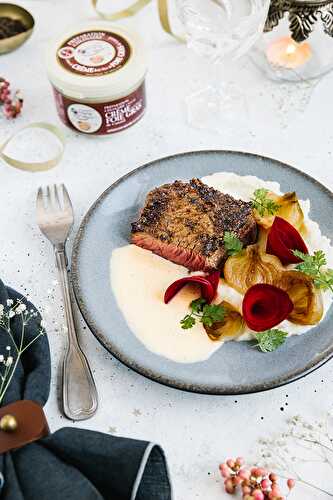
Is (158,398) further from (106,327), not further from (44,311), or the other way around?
(44,311)

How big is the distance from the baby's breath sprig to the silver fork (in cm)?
7

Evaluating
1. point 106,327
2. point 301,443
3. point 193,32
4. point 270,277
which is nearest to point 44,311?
point 106,327

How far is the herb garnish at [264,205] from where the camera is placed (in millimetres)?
1420

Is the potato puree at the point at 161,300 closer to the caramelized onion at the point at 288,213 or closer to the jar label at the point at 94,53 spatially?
the caramelized onion at the point at 288,213

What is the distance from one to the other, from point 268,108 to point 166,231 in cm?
57

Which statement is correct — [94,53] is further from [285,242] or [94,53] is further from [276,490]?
[276,490]

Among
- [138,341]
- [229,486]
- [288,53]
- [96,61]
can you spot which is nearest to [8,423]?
[138,341]

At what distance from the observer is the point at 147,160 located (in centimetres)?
169

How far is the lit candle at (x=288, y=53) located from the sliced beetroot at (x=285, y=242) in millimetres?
669

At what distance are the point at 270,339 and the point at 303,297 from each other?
105mm

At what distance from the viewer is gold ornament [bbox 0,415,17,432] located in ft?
3.64

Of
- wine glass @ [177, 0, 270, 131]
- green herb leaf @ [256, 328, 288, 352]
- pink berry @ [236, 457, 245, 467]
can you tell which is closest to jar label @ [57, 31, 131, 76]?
wine glass @ [177, 0, 270, 131]

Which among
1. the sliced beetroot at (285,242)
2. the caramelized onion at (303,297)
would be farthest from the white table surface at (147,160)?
the sliced beetroot at (285,242)

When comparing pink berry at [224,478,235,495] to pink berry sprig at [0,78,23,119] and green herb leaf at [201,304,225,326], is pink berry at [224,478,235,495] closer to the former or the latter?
green herb leaf at [201,304,225,326]
